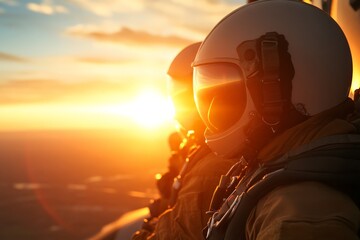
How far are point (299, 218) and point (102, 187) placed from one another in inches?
4067

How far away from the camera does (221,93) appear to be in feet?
6.73

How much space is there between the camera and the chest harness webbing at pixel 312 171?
1.47 m

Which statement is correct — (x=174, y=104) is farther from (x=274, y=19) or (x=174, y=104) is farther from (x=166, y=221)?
(x=274, y=19)

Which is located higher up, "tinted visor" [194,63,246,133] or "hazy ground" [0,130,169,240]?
"tinted visor" [194,63,246,133]

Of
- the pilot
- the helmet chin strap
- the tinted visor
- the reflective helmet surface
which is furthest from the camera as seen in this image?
the reflective helmet surface

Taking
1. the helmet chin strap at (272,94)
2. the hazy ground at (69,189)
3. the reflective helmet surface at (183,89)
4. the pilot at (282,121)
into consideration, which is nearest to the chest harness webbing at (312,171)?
the pilot at (282,121)

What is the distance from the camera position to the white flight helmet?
5.95 ft

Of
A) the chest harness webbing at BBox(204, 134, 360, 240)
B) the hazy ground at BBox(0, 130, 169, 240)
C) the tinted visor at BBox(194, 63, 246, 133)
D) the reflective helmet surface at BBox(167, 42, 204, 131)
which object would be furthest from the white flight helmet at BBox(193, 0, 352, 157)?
the hazy ground at BBox(0, 130, 169, 240)

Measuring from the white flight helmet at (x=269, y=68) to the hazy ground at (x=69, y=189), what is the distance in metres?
70.1

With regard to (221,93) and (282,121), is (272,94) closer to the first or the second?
(282,121)

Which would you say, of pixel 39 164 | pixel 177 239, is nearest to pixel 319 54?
pixel 177 239

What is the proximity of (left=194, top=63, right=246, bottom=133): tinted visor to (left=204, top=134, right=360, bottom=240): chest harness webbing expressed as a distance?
17.5 inches

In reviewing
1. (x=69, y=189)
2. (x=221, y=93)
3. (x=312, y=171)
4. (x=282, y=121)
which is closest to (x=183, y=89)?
(x=221, y=93)

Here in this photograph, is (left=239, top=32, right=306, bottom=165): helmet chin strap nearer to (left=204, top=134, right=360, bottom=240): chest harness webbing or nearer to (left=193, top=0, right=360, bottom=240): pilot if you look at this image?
(left=193, top=0, right=360, bottom=240): pilot
